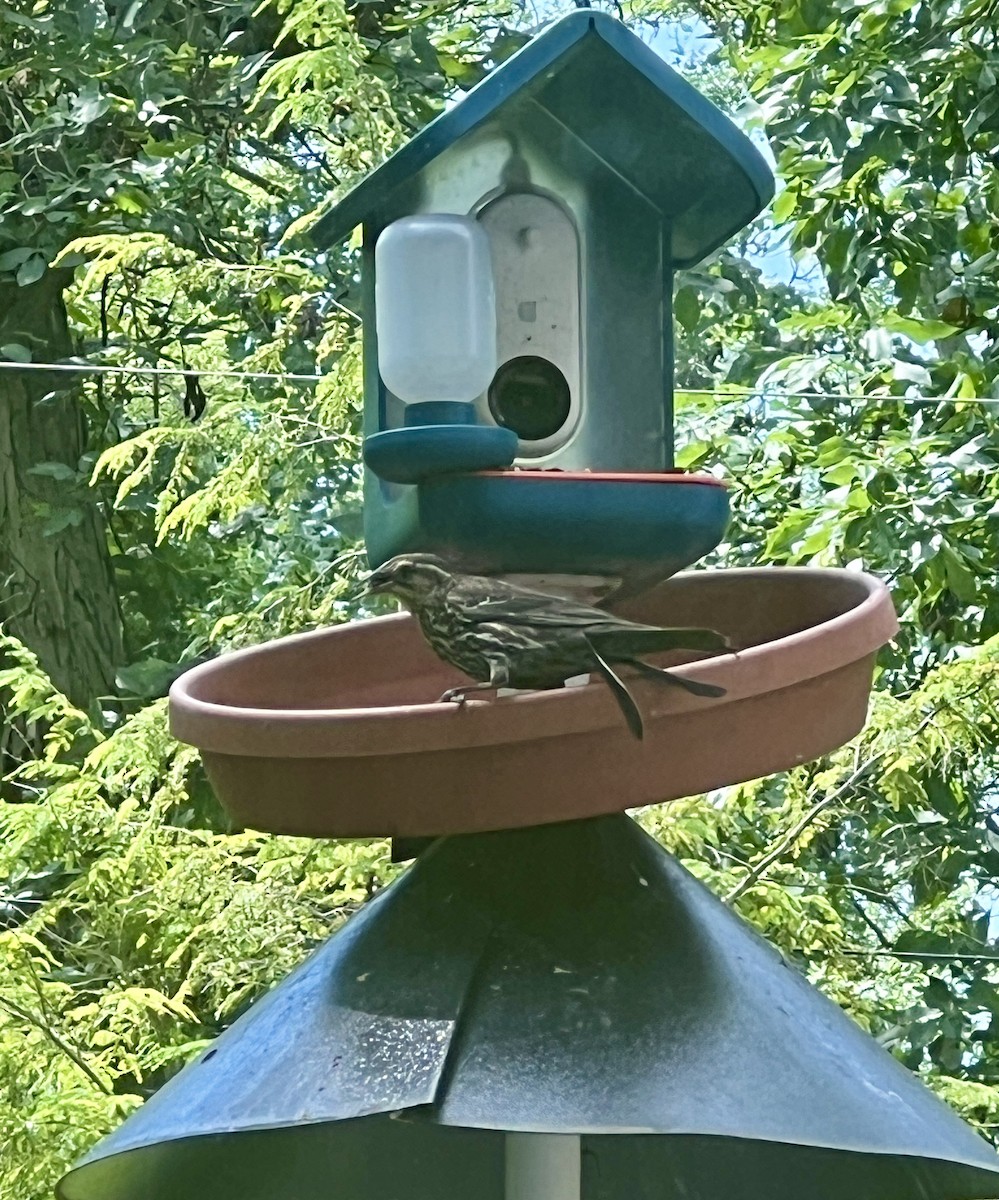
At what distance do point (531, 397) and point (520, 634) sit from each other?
361mm

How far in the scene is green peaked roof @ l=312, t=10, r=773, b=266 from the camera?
1268 millimetres

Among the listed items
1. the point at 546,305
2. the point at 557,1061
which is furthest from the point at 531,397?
the point at 557,1061

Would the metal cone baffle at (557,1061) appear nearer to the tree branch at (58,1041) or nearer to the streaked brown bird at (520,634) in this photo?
the streaked brown bird at (520,634)

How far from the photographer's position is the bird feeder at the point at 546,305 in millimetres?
1205

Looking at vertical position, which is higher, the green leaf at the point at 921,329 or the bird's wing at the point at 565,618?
the green leaf at the point at 921,329

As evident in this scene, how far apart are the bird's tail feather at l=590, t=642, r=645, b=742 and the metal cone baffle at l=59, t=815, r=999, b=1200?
0.17 m

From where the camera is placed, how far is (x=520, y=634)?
1.08 metres

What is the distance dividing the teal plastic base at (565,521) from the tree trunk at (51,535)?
7.21 ft

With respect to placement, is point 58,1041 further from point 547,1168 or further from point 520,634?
point 520,634

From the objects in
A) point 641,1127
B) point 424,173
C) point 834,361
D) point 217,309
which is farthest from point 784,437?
point 641,1127

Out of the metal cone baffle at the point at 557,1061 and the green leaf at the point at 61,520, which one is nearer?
the metal cone baffle at the point at 557,1061

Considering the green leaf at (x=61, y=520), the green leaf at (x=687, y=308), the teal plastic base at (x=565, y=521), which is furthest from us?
the green leaf at (x=61, y=520)

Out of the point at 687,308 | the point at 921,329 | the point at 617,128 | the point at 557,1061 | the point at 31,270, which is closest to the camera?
the point at 557,1061

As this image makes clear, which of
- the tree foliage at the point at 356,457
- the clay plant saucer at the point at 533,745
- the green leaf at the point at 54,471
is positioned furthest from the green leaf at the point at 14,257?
the clay plant saucer at the point at 533,745
